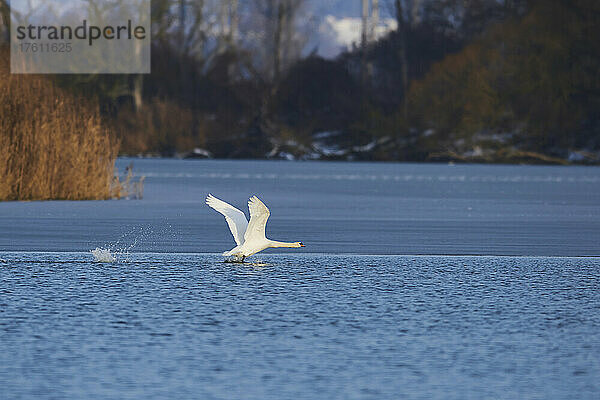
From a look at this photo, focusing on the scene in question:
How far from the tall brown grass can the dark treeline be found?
86.2 ft

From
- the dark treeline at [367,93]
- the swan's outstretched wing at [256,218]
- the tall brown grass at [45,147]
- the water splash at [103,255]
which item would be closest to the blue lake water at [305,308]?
the water splash at [103,255]

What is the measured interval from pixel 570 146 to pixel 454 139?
15.8 feet

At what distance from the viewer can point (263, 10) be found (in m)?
63.1

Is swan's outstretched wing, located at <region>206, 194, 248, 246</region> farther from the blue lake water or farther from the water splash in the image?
the water splash

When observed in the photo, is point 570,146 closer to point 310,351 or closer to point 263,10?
point 263,10

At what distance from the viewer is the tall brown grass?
64.4ft

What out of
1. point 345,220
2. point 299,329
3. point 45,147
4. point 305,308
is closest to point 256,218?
point 305,308

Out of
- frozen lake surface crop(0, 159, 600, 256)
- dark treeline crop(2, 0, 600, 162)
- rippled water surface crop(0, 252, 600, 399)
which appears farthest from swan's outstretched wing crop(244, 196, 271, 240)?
dark treeline crop(2, 0, 600, 162)

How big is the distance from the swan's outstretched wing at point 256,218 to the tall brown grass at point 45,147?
9.67 m

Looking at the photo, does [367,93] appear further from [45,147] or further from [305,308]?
[305,308]

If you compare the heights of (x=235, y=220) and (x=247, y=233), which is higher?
(x=235, y=220)

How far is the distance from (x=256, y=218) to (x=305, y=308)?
6.24 ft

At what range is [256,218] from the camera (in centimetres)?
1029

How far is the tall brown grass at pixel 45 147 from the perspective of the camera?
1964cm
